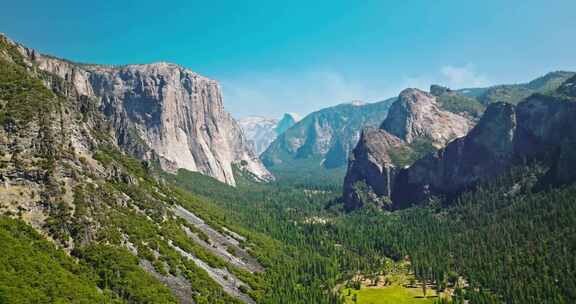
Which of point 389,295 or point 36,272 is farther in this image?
point 389,295

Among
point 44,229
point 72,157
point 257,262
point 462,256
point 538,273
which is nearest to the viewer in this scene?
point 44,229

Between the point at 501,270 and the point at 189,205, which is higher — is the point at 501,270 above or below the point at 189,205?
below

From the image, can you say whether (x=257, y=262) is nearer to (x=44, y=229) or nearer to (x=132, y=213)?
(x=132, y=213)

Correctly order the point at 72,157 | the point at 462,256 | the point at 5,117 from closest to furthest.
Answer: the point at 5,117
the point at 72,157
the point at 462,256

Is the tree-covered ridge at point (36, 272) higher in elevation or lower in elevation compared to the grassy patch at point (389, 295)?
higher

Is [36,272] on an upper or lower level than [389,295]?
upper

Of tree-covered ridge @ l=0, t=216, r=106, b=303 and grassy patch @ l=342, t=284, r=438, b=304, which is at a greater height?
tree-covered ridge @ l=0, t=216, r=106, b=303

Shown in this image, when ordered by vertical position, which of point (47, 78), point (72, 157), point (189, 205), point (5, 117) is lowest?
point (189, 205)

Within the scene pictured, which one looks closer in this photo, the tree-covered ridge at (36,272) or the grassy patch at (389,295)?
the tree-covered ridge at (36,272)

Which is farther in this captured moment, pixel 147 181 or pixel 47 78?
pixel 147 181

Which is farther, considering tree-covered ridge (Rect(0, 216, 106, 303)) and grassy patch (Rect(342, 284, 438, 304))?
grassy patch (Rect(342, 284, 438, 304))

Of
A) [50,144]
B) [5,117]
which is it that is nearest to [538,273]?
[50,144]
